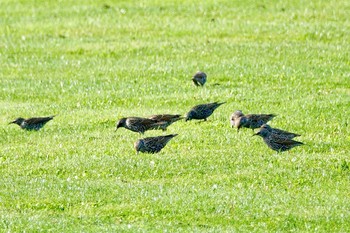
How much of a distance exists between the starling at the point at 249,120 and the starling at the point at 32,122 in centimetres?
387

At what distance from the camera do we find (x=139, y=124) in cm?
1867

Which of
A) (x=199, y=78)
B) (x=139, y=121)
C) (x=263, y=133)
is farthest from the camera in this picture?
(x=199, y=78)

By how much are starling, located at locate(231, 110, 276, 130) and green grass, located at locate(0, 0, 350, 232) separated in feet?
0.93

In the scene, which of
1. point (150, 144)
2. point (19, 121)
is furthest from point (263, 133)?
point (19, 121)

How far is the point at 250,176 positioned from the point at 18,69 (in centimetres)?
1341

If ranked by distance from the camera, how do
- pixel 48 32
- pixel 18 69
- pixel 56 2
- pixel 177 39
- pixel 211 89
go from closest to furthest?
pixel 211 89
pixel 18 69
pixel 177 39
pixel 48 32
pixel 56 2

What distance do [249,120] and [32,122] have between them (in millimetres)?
4424

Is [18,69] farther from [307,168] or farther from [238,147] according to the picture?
[307,168]

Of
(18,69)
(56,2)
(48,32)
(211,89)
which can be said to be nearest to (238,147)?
(211,89)

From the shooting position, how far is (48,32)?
33125mm

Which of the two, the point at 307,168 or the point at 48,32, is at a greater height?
the point at 307,168

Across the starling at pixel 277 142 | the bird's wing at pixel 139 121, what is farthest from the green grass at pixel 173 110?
the bird's wing at pixel 139 121

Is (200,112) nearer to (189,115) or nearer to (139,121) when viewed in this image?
(189,115)

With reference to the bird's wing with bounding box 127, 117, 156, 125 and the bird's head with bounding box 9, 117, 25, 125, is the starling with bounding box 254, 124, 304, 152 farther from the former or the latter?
the bird's head with bounding box 9, 117, 25, 125
